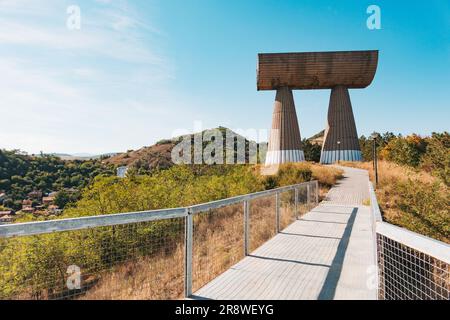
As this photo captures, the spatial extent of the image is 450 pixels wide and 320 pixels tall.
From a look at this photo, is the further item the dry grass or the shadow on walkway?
the dry grass

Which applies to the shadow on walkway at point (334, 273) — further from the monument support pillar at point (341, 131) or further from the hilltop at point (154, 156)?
the hilltop at point (154, 156)

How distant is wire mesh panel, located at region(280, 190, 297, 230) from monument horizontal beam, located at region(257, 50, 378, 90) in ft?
110

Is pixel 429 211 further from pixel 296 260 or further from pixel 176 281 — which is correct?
→ pixel 176 281

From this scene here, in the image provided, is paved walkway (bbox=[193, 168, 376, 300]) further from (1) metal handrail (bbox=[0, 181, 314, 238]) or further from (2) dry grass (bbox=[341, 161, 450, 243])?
(2) dry grass (bbox=[341, 161, 450, 243])

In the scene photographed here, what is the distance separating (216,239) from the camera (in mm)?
7602

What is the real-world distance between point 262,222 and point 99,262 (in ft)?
13.4

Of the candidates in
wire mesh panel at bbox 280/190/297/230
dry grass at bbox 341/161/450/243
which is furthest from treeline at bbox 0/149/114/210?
dry grass at bbox 341/161/450/243

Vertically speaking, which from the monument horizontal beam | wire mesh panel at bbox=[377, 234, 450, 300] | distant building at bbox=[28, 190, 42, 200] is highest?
the monument horizontal beam

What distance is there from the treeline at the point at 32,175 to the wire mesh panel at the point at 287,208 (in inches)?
1003

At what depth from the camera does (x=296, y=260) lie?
495cm

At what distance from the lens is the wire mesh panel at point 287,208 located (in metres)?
8.82

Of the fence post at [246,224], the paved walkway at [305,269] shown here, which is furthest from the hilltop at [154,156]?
the fence post at [246,224]

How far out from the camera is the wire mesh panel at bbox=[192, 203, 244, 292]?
5933mm

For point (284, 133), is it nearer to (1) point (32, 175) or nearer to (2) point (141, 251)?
(1) point (32, 175)
